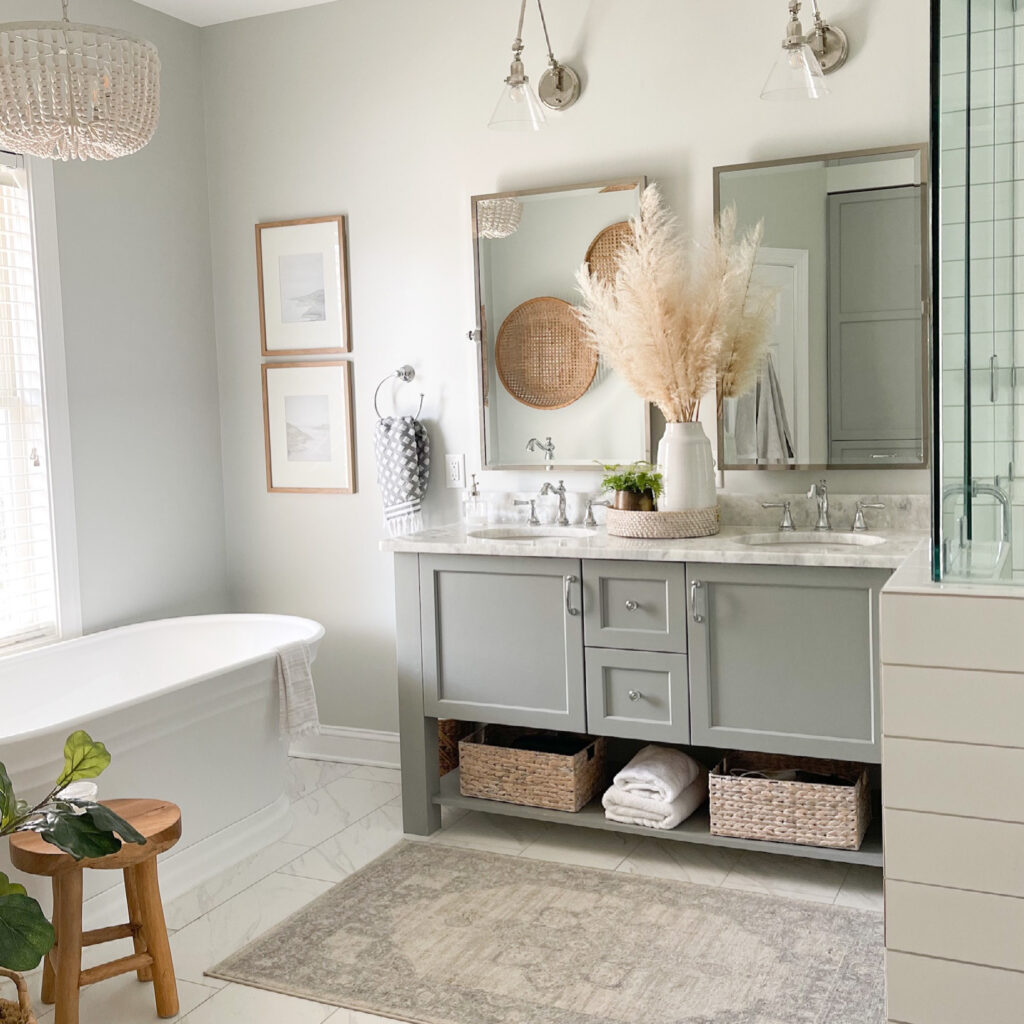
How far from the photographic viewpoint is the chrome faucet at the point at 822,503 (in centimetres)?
343

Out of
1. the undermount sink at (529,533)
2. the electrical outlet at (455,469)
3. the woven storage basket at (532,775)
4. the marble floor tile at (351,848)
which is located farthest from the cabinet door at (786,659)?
the electrical outlet at (455,469)

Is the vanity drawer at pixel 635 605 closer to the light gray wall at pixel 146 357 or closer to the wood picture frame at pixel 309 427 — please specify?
the wood picture frame at pixel 309 427

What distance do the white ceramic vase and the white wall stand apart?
0.25m

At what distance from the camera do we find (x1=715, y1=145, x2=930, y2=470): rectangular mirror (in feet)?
10.8

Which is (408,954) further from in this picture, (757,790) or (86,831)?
(86,831)

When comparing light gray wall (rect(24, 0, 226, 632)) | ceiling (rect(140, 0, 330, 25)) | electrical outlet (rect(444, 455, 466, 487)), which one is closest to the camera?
light gray wall (rect(24, 0, 226, 632))

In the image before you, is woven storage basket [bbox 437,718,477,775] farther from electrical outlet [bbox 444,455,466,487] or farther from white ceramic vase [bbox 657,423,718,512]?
white ceramic vase [bbox 657,423,718,512]

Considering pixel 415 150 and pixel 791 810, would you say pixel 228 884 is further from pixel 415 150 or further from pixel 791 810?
pixel 415 150

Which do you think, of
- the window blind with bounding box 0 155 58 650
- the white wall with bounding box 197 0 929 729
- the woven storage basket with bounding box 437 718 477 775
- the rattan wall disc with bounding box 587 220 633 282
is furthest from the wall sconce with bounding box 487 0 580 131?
the woven storage basket with bounding box 437 718 477 775

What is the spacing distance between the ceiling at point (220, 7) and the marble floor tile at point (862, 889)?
3.37m

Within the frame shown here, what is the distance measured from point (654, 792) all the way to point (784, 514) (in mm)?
905

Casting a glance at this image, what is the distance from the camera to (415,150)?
404 centimetres

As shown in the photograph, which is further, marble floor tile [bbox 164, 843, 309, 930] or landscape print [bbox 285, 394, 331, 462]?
landscape print [bbox 285, 394, 331, 462]

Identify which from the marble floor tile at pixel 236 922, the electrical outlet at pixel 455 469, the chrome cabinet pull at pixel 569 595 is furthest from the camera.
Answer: the electrical outlet at pixel 455 469
